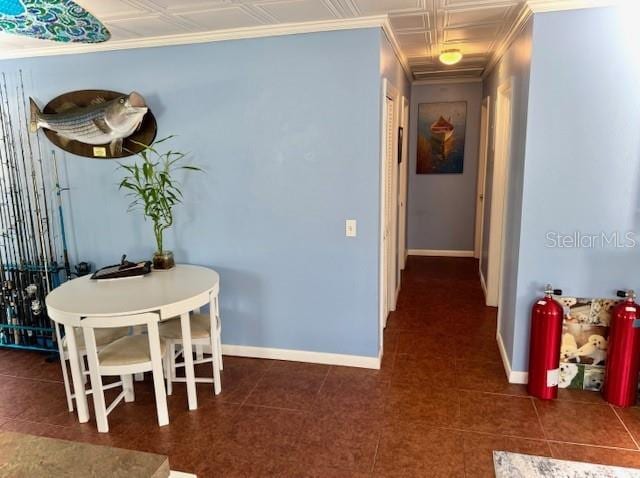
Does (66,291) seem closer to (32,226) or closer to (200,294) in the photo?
(200,294)

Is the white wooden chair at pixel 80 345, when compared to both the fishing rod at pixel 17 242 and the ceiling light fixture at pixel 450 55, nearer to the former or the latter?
the fishing rod at pixel 17 242

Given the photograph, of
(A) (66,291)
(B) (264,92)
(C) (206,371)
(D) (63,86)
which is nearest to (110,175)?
(D) (63,86)

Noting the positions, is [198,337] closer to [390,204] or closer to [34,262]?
[34,262]

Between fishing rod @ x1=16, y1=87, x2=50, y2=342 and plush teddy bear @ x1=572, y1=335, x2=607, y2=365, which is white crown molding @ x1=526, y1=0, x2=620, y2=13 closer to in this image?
plush teddy bear @ x1=572, y1=335, x2=607, y2=365

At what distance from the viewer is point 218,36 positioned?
3014mm

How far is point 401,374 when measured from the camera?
10.2 ft

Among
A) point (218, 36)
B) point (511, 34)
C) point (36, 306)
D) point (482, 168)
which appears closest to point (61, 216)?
point (36, 306)

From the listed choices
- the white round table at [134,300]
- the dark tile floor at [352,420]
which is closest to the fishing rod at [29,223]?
the dark tile floor at [352,420]

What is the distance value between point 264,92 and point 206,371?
2.02 m

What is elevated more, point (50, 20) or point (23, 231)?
point (50, 20)

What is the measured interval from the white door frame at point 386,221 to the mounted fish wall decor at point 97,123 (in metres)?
1.66

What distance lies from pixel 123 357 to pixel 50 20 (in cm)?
171

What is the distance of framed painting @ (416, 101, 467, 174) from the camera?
6074mm

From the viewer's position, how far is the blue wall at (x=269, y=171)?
2.95m
